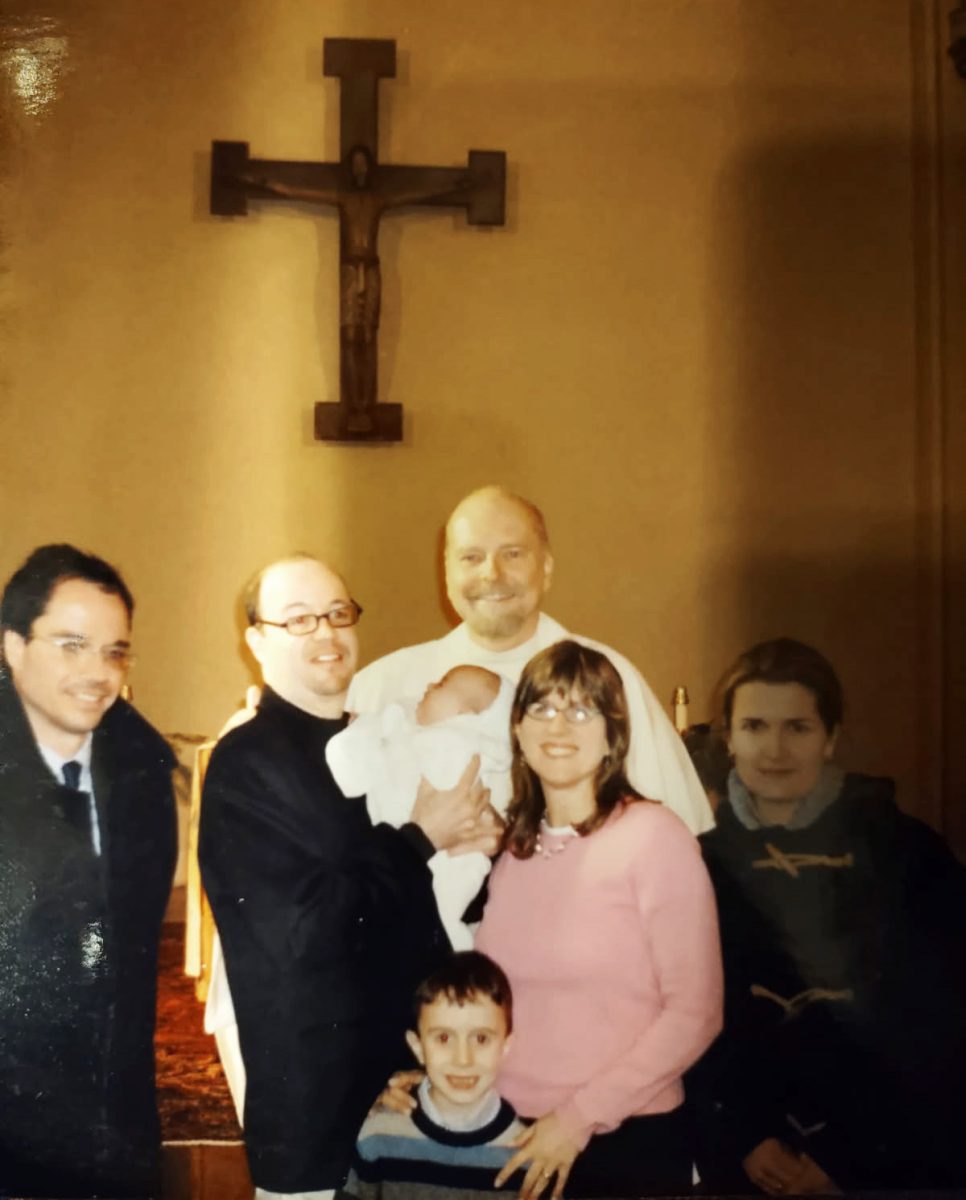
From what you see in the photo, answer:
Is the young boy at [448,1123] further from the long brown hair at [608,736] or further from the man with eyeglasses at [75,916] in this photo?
the man with eyeglasses at [75,916]

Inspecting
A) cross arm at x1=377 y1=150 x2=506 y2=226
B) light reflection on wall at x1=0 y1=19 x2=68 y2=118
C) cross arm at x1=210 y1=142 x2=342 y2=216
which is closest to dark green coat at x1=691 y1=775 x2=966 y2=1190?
cross arm at x1=377 y1=150 x2=506 y2=226

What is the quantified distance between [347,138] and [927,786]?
1.71m

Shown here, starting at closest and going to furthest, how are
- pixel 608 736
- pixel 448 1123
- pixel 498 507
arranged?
1. pixel 448 1123
2. pixel 608 736
3. pixel 498 507

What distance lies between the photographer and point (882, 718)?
241 cm

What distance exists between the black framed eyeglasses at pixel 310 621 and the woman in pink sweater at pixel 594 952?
A: 342 millimetres

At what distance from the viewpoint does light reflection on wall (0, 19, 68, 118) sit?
2.38 meters

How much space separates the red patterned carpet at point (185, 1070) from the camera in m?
2.14

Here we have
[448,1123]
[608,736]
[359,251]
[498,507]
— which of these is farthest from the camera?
[359,251]

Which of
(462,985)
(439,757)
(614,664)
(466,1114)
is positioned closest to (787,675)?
(614,664)

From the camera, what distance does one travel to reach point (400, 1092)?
2082mm

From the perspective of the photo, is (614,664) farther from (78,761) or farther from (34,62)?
(34,62)

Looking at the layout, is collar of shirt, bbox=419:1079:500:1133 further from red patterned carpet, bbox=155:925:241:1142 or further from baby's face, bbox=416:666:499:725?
baby's face, bbox=416:666:499:725

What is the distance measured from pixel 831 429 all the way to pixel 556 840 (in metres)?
1.01

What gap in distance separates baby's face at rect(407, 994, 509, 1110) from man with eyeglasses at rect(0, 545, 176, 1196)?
485 millimetres
